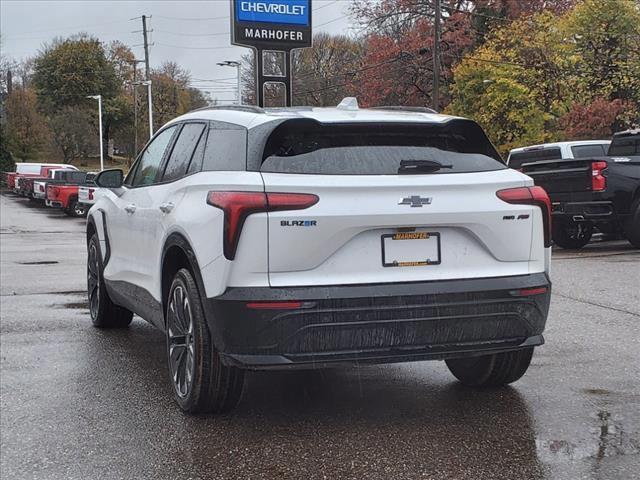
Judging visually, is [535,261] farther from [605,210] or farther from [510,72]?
[510,72]

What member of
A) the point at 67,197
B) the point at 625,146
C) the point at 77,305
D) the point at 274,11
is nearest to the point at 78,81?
the point at 67,197

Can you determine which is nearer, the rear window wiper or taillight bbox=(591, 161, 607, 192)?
the rear window wiper

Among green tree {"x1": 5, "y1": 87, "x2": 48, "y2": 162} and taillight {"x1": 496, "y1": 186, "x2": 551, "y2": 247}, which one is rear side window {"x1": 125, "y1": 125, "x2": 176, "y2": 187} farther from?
green tree {"x1": 5, "y1": 87, "x2": 48, "y2": 162}

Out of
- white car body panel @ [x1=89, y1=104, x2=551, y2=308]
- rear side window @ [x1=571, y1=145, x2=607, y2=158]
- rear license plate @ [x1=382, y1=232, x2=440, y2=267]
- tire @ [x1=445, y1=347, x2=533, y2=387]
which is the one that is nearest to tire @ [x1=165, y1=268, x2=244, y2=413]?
white car body panel @ [x1=89, y1=104, x2=551, y2=308]

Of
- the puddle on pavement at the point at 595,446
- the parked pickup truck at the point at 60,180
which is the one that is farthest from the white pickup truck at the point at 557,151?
the parked pickup truck at the point at 60,180

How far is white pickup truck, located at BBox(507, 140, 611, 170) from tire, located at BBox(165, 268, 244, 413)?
12.4 meters

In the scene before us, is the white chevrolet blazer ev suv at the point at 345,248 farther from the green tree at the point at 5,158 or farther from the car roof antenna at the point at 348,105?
the green tree at the point at 5,158

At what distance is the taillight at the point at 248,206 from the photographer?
12.4 feet

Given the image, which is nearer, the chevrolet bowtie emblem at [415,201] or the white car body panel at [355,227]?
the white car body panel at [355,227]

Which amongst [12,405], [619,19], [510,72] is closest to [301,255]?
[12,405]

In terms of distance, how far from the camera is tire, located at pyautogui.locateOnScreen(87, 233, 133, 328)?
22.4ft

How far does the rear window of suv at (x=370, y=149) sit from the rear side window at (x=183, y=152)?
0.94 meters

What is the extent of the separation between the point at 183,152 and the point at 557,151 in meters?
12.3

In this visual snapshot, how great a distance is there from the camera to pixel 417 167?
13.4ft
